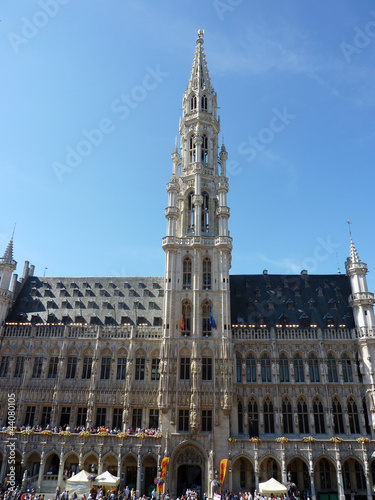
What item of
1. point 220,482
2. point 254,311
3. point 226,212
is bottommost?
point 220,482

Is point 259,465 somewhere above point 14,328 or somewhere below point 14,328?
below

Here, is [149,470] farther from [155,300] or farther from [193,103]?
[193,103]

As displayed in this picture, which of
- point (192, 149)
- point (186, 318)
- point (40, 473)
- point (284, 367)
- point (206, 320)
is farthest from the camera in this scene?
point (192, 149)

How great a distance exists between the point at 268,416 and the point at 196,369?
1120 centimetres

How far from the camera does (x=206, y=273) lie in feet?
185

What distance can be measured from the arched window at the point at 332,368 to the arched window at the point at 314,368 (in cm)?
156

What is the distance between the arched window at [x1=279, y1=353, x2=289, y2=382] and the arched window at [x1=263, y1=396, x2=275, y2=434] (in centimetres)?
335

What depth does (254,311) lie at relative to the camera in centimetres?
5847

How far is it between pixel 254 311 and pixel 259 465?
67.2ft

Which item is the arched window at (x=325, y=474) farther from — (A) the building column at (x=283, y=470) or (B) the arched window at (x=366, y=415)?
(B) the arched window at (x=366, y=415)

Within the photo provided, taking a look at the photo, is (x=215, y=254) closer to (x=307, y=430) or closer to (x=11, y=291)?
(x=307, y=430)

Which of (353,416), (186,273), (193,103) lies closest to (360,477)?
(353,416)

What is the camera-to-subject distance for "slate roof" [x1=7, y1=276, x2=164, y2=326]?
5809 centimetres

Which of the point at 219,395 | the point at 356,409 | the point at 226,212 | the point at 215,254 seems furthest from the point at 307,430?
the point at 226,212
